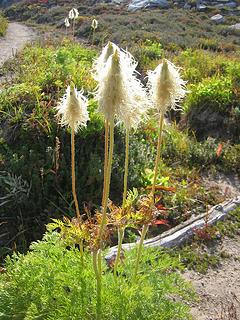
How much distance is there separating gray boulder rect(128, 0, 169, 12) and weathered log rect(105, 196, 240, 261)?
26759 millimetres

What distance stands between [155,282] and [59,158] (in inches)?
121

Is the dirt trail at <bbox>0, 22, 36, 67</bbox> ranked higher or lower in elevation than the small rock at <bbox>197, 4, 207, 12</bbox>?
lower

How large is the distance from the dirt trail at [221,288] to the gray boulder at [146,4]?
27657 millimetres

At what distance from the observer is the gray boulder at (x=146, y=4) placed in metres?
30.6

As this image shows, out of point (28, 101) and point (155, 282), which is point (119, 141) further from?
point (155, 282)

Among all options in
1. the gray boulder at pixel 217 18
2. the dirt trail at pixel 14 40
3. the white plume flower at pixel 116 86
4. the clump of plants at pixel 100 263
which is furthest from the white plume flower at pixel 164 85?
the gray boulder at pixel 217 18

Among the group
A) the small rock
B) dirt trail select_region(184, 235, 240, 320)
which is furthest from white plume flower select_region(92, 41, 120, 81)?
the small rock

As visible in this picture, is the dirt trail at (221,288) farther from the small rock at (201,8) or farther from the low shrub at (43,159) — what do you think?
the small rock at (201,8)

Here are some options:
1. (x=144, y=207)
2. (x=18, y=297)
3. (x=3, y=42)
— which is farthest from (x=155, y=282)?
(x=3, y=42)

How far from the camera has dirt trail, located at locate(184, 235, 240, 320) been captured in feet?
14.0

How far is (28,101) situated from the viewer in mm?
6391

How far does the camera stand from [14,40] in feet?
58.1

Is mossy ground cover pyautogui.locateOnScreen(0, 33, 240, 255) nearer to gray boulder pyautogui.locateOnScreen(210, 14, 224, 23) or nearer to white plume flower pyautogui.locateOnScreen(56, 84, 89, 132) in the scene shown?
white plume flower pyautogui.locateOnScreen(56, 84, 89, 132)

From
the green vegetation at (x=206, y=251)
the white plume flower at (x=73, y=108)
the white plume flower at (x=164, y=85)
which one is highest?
the white plume flower at (x=164, y=85)
